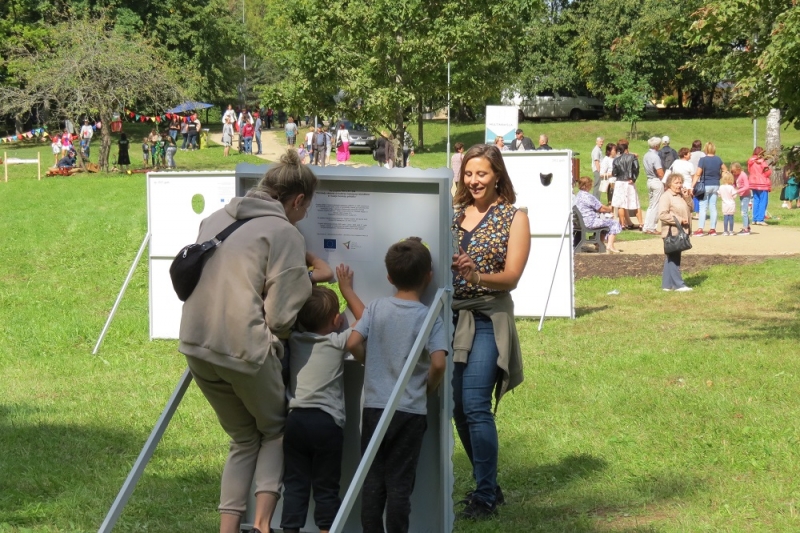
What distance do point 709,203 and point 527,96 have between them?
39566 millimetres

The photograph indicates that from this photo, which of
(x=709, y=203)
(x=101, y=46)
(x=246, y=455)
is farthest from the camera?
(x=101, y=46)

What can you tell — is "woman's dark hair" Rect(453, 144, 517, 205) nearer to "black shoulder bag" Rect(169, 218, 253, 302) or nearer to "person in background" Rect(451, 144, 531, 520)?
"person in background" Rect(451, 144, 531, 520)

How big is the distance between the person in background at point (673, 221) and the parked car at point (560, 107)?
46.3m

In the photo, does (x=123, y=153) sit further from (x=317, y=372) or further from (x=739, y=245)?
(x=317, y=372)

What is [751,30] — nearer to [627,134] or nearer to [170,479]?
[170,479]

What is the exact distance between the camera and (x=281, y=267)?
13.4 feet

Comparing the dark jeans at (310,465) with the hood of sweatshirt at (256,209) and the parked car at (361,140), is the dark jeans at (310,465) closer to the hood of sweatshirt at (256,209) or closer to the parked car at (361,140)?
the hood of sweatshirt at (256,209)

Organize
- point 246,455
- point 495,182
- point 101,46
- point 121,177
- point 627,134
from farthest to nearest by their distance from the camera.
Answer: point 627,134 < point 101,46 < point 121,177 < point 495,182 < point 246,455

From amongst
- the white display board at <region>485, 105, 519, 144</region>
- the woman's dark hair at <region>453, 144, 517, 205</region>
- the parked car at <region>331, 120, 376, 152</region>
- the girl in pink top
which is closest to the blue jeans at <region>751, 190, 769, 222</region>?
the girl in pink top

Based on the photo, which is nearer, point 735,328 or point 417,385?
point 417,385

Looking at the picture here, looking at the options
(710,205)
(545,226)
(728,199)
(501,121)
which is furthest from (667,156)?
(545,226)

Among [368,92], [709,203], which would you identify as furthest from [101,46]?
[709,203]

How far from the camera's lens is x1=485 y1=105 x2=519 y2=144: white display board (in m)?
28.3

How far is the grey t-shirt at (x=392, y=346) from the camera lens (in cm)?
448
